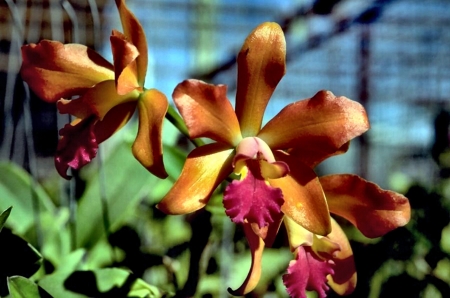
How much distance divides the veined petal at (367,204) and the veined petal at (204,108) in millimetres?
112

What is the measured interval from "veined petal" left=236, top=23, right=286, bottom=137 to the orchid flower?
7 centimetres

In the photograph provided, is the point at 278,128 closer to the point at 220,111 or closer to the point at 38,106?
the point at 220,111

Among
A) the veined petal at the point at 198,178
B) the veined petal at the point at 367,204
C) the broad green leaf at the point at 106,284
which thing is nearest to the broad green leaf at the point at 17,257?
the broad green leaf at the point at 106,284

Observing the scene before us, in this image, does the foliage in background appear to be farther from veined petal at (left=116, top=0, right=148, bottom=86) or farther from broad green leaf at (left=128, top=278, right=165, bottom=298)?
veined petal at (left=116, top=0, right=148, bottom=86)

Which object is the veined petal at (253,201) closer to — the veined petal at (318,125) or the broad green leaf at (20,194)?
the veined petal at (318,125)

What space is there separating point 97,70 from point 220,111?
0.12 metres

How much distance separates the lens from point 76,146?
48 cm

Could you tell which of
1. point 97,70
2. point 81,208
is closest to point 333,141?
point 97,70

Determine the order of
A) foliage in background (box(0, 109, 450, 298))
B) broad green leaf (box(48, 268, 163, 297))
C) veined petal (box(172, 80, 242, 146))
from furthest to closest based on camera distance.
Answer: foliage in background (box(0, 109, 450, 298)) < broad green leaf (box(48, 268, 163, 297)) < veined petal (box(172, 80, 242, 146))

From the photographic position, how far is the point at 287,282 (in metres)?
0.48

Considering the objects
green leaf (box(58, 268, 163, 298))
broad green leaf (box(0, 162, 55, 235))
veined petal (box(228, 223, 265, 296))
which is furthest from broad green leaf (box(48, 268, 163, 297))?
broad green leaf (box(0, 162, 55, 235))

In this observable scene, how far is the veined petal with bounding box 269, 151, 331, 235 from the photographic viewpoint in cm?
46

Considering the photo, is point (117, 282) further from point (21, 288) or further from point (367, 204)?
A: point (367, 204)

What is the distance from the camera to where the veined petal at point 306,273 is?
1.59ft
